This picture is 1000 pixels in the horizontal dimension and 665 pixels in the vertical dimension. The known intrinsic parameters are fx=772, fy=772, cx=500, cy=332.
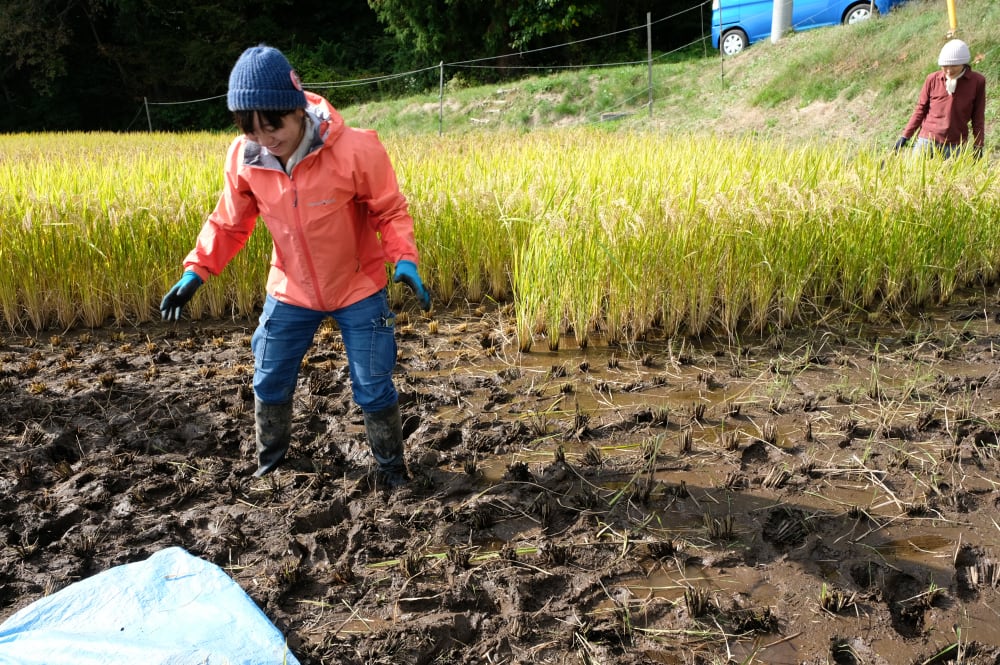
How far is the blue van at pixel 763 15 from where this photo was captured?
14.9 meters

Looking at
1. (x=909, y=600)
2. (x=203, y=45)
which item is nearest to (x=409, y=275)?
(x=909, y=600)

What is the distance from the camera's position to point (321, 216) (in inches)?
95.2

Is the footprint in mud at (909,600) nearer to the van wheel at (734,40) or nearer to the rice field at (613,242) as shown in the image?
the rice field at (613,242)

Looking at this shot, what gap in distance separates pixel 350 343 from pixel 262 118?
77 centimetres

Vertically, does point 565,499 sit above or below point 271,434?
below

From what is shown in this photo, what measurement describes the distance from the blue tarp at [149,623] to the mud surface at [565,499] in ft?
0.34

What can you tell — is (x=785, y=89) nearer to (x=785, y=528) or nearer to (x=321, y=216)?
(x=785, y=528)

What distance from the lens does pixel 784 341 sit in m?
4.11

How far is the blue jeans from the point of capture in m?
2.57

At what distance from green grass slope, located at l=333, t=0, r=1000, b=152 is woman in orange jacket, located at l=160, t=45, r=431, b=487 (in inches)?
292

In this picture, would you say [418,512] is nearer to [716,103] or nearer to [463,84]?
[716,103]

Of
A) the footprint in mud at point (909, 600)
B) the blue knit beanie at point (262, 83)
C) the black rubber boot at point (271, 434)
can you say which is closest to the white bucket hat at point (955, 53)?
the footprint in mud at point (909, 600)

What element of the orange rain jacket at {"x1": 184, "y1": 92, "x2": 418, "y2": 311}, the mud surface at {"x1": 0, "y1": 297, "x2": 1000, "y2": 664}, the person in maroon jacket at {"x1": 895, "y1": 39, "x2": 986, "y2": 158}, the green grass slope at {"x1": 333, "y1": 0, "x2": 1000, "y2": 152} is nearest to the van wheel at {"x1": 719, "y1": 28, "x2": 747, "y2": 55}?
the green grass slope at {"x1": 333, "y1": 0, "x2": 1000, "y2": 152}

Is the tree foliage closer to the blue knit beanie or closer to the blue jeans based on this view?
the blue jeans
